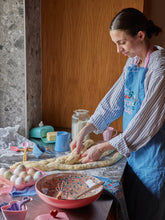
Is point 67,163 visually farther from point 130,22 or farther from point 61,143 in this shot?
point 130,22

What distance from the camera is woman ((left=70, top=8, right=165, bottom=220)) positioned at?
1335mm

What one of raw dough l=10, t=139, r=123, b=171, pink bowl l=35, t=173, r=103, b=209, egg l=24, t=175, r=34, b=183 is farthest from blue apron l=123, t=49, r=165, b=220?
egg l=24, t=175, r=34, b=183

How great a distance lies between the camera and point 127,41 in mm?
1356

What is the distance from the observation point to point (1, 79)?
201 centimetres

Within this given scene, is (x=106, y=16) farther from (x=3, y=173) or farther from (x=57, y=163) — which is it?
(x=3, y=173)

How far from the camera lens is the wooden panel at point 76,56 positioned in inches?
80.5

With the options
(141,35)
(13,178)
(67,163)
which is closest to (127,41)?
(141,35)

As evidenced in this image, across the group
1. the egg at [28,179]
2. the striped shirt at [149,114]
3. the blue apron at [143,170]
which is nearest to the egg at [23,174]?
the egg at [28,179]

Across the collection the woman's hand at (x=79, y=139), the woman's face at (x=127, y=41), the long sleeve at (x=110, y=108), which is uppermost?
the woman's face at (x=127, y=41)

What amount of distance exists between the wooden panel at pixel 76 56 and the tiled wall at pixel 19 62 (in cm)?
13

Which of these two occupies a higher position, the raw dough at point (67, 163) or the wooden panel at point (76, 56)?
the wooden panel at point (76, 56)

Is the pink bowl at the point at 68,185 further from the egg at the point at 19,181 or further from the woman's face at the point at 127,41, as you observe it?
the woman's face at the point at 127,41

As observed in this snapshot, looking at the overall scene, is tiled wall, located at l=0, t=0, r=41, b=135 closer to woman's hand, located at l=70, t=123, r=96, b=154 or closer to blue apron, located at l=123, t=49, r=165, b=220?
woman's hand, located at l=70, t=123, r=96, b=154

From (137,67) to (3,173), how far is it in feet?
2.78
